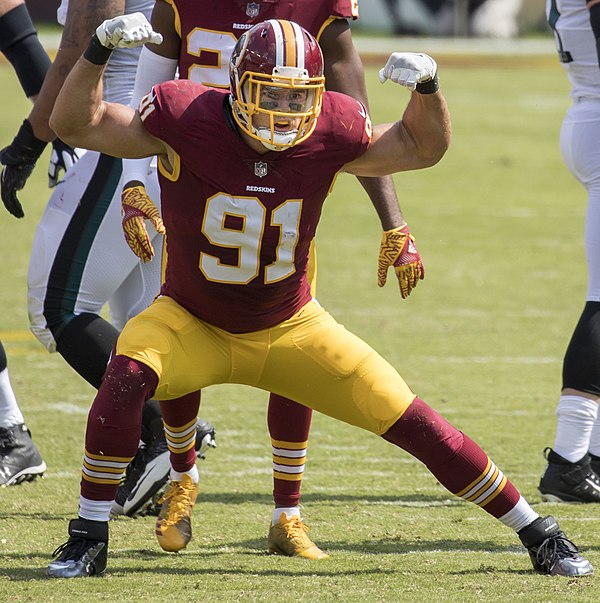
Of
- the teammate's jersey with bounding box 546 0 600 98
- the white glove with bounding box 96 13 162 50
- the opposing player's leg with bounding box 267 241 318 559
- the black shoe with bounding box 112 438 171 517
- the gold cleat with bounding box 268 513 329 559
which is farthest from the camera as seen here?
the teammate's jersey with bounding box 546 0 600 98

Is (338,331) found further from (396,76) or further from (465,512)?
(465,512)

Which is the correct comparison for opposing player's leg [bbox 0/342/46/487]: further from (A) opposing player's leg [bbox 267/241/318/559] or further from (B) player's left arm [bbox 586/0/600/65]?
(B) player's left arm [bbox 586/0/600/65]

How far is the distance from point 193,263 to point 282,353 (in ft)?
1.08

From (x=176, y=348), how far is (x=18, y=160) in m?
1.24

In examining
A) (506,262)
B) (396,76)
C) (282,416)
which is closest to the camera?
(396,76)

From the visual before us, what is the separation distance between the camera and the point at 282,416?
12.2 ft

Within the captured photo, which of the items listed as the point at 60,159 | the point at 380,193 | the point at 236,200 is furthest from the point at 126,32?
the point at 60,159

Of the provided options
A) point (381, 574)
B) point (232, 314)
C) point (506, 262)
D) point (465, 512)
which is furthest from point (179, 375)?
point (506, 262)

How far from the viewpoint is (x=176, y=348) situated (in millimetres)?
3305

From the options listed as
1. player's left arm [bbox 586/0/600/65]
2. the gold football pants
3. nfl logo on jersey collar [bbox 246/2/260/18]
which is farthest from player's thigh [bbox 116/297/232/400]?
player's left arm [bbox 586/0/600/65]

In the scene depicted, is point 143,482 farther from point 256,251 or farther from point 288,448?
point 256,251

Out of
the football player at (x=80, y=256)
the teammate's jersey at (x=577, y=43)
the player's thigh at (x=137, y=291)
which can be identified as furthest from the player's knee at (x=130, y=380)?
the teammate's jersey at (x=577, y=43)

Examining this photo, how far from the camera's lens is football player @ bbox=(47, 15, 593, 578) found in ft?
10.6

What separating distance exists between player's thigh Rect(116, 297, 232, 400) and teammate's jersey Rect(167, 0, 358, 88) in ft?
2.71
